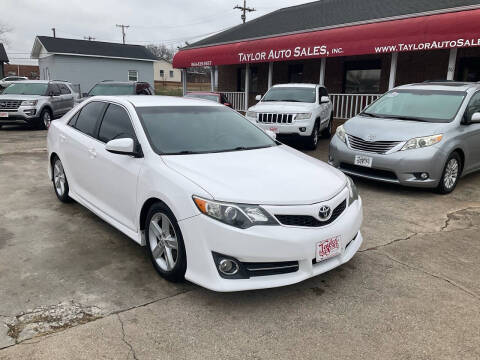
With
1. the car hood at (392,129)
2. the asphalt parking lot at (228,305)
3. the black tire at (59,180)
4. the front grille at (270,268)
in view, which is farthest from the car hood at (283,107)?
the front grille at (270,268)

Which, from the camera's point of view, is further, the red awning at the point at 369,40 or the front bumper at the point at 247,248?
the red awning at the point at 369,40

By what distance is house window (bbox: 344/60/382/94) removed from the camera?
15.3 m

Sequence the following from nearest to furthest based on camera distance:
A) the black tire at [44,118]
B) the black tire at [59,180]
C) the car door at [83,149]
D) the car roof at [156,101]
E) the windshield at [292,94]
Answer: the car roof at [156,101], the car door at [83,149], the black tire at [59,180], the windshield at [292,94], the black tire at [44,118]

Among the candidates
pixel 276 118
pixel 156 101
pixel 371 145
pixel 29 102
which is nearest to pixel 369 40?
pixel 276 118

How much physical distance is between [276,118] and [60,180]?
5.86 metres

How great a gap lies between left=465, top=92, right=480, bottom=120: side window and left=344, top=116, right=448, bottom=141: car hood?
21.9 inches

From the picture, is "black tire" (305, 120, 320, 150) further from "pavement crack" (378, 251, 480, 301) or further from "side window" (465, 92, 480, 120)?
"pavement crack" (378, 251, 480, 301)

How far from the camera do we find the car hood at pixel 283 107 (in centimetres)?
999

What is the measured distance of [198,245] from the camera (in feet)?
9.73

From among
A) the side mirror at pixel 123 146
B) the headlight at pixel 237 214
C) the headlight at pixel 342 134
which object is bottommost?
the headlight at pixel 237 214

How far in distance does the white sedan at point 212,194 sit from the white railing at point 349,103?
10.7 metres

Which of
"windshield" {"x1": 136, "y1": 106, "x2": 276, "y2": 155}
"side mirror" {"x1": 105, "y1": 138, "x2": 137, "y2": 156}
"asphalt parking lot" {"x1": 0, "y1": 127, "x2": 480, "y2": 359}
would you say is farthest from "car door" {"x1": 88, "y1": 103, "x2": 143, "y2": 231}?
"asphalt parking lot" {"x1": 0, "y1": 127, "x2": 480, "y2": 359}

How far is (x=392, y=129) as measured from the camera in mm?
6434

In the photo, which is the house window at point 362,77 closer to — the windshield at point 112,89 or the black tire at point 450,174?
the windshield at point 112,89
